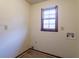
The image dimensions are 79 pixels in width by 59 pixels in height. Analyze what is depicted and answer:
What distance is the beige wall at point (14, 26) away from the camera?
254 cm

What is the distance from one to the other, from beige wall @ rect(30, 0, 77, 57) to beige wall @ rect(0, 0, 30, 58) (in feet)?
1.66

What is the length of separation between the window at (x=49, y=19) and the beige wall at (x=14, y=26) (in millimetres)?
805

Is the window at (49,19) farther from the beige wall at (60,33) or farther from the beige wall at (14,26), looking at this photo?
the beige wall at (14,26)

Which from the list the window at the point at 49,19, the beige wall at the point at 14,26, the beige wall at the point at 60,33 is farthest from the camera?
the window at the point at 49,19

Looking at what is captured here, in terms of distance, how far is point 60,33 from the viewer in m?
3.22

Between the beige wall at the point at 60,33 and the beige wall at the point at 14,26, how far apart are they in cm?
51

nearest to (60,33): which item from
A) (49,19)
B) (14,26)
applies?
(49,19)

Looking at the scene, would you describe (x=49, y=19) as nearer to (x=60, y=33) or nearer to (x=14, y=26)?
(x=60, y=33)

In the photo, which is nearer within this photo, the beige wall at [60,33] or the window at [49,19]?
the beige wall at [60,33]

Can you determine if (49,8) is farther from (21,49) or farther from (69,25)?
(21,49)

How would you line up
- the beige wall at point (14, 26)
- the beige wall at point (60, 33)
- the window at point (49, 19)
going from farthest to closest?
1. the window at point (49, 19)
2. the beige wall at point (60, 33)
3. the beige wall at point (14, 26)

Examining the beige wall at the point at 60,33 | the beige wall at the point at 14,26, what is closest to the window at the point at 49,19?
the beige wall at the point at 60,33

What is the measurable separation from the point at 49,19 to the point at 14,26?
1526 mm

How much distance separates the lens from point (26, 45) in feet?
13.1
